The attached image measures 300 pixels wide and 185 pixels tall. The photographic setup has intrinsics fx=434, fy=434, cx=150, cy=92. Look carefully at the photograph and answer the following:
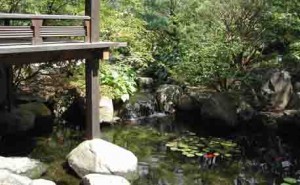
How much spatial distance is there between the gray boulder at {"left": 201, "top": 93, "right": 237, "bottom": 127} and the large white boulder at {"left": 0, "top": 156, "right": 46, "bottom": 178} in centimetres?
800

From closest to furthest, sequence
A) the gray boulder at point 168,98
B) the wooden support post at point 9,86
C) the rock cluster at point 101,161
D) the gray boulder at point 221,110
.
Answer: the rock cluster at point 101,161 → the wooden support post at point 9,86 → the gray boulder at point 221,110 → the gray boulder at point 168,98

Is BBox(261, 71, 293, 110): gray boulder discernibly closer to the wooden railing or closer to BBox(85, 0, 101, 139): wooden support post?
BBox(85, 0, 101, 139): wooden support post

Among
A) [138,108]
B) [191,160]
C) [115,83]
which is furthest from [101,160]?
[138,108]

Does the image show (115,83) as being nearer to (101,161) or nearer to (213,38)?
(213,38)

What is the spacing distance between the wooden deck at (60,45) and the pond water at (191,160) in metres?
2.03

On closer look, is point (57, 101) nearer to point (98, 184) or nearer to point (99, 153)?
point (99, 153)

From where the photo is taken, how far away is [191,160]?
12.2m

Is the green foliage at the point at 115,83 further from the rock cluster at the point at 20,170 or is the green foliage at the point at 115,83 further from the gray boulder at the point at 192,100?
the rock cluster at the point at 20,170

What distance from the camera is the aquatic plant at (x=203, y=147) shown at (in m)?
12.7

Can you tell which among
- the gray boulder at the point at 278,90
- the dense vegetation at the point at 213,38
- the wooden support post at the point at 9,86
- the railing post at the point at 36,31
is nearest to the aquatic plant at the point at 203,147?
the dense vegetation at the point at 213,38

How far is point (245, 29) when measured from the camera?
728 inches

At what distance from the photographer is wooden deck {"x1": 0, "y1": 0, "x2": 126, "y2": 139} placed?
8883mm

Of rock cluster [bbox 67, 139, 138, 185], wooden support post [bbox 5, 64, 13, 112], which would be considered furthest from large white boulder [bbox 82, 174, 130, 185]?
wooden support post [bbox 5, 64, 13, 112]

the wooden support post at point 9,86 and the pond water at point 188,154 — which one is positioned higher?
the wooden support post at point 9,86
